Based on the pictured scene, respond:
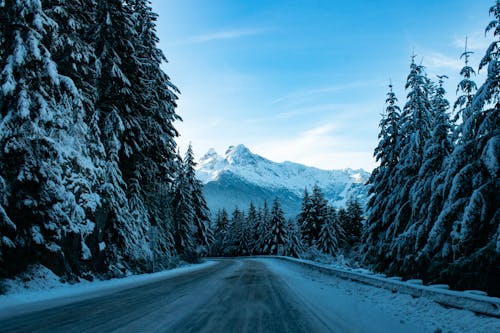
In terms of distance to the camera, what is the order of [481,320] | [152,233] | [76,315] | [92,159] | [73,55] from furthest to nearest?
[152,233] → [92,159] → [73,55] → [76,315] → [481,320]

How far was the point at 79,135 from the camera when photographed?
46.0 feet

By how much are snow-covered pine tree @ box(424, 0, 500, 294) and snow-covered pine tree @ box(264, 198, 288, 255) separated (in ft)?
150

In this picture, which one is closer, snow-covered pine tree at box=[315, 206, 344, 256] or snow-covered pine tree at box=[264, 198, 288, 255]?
snow-covered pine tree at box=[315, 206, 344, 256]

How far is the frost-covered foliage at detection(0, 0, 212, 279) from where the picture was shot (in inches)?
417

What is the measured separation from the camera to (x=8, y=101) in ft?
35.4

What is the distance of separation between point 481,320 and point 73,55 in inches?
627

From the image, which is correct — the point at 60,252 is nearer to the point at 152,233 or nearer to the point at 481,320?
the point at 152,233

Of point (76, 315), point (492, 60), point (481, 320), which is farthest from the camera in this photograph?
point (492, 60)

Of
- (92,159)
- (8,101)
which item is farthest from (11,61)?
(92,159)

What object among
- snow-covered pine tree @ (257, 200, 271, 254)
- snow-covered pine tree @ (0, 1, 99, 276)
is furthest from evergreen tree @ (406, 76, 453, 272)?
snow-covered pine tree @ (257, 200, 271, 254)

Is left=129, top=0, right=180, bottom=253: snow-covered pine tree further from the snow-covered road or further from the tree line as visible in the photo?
the tree line

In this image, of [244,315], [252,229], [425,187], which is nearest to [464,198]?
[425,187]

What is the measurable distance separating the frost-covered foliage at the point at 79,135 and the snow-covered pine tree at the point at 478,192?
13.4 m

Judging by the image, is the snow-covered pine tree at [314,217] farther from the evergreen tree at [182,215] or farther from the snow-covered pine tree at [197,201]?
the evergreen tree at [182,215]
